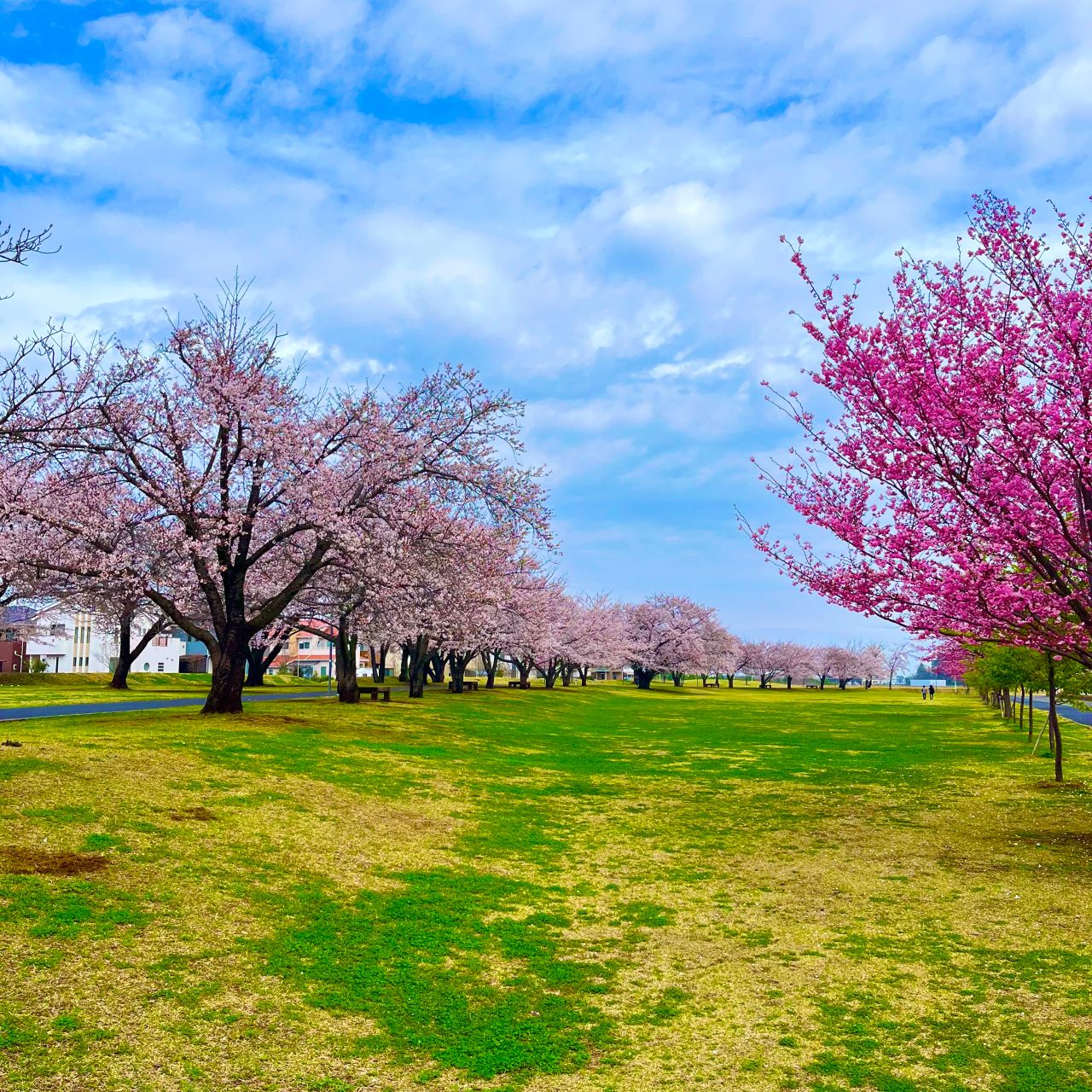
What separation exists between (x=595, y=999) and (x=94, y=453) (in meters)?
20.6

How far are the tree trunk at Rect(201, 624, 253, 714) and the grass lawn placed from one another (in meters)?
9.71

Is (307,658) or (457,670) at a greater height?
(457,670)

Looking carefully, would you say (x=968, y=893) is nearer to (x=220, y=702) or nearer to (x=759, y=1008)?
(x=759, y=1008)

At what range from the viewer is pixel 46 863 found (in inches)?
413

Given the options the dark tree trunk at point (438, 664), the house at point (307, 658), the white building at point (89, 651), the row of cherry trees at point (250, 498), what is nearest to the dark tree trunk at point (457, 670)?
the dark tree trunk at point (438, 664)

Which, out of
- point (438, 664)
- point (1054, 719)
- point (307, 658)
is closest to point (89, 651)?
point (438, 664)

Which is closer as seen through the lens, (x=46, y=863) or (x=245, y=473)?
(x=46, y=863)

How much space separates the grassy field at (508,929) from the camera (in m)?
7.03

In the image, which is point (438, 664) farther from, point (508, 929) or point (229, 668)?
point (508, 929)

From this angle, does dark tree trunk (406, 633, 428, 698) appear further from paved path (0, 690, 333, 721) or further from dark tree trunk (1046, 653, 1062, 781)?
dark tree trunk (1046, 653, 1062, 781)

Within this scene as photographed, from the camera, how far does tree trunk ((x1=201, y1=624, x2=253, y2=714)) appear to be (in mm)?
26094

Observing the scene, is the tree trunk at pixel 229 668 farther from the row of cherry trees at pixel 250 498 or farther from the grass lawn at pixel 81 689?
the grass lawn at pixel 81 689

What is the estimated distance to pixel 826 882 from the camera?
13.0 m

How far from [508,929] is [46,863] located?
18.5 ft
